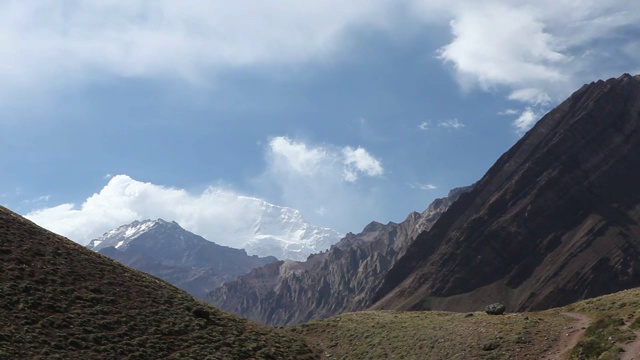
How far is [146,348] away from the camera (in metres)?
50.2

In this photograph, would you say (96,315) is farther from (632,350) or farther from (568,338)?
(632,350)

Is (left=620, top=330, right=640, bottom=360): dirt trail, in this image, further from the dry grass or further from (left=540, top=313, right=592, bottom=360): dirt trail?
the dry grass

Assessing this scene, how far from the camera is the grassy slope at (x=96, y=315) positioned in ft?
154

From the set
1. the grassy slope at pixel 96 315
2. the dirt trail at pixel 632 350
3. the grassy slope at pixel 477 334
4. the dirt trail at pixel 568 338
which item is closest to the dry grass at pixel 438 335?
the grassy slope at pixel 477 334

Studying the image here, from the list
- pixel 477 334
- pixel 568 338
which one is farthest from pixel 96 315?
pixel 568 338

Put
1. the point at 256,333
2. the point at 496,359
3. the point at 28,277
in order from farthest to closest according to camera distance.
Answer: the point at 256,333
the point at 28,277
the point at 496,359

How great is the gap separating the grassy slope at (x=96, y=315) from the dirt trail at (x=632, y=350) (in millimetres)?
29650

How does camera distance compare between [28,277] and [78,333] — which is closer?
[78,333]

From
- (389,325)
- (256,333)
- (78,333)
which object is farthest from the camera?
(389,325)

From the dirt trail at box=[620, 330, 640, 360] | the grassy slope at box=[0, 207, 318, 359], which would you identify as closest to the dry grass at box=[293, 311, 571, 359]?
the grassy slope at box=[0, 207, 318, 359]

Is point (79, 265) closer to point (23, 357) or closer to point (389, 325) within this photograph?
point (23, 357)

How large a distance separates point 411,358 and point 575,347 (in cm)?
1558

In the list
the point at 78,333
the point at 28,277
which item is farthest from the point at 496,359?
the point at 28,277

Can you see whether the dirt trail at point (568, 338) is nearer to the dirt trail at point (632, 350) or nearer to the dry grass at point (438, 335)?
the dry grass at point (438, 335)
